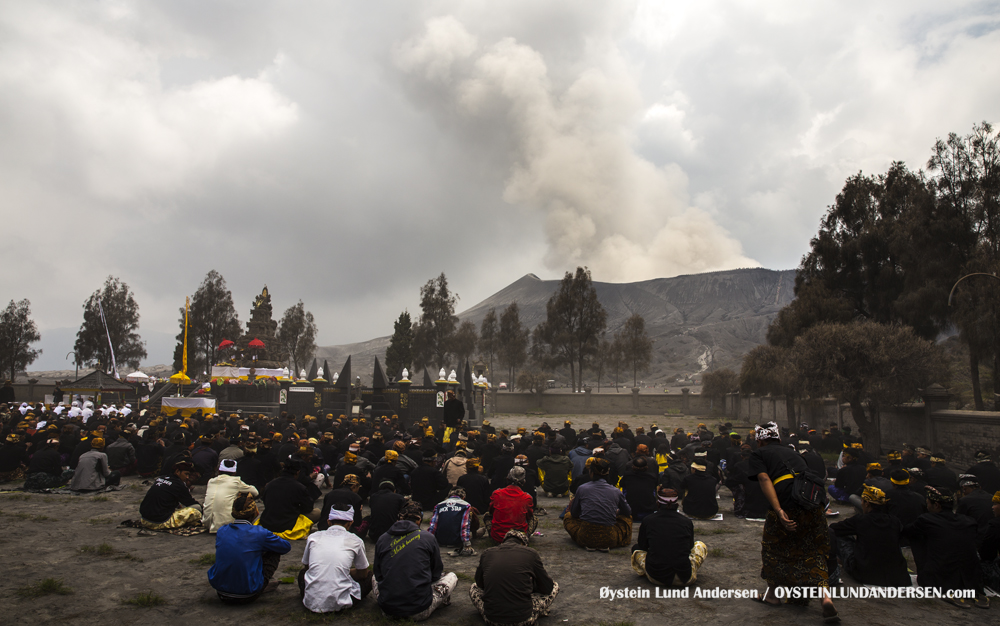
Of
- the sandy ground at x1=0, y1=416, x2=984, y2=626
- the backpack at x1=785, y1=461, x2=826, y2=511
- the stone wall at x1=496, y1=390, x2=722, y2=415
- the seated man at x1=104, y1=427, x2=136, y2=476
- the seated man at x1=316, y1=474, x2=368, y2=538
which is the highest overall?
the backpack at x1=785, y1=461, x2=826, y2=511

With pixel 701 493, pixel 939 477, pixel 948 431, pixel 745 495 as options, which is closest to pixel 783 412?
pixel 948 431

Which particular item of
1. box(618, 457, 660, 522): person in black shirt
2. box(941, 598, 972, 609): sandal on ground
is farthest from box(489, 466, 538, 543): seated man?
box(941, 598, 972, 609): sandal on ground

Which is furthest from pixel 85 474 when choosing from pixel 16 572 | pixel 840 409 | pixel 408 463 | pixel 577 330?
pixel 577 330

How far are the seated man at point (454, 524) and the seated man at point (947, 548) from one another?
206 inches

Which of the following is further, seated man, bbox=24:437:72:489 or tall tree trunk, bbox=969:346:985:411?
tall tree trunk, bbox=969:346:985:411

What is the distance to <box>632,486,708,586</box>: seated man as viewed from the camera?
238 inches

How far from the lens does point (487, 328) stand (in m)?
77.5

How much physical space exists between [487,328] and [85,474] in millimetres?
66356

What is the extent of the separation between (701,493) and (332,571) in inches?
275

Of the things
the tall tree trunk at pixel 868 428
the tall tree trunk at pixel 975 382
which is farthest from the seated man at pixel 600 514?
the tall tree trunk at pixel 975 382

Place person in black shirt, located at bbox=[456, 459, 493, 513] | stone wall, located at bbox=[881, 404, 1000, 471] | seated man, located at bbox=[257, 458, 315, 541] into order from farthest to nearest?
1. stone wall, located at bbox=[881, 404, 1000, 471]
2. person in black shirt, located at bbox=[456, 459, 493, 513]
3. seated man, located at bbox=[257, 458, 315, 541]

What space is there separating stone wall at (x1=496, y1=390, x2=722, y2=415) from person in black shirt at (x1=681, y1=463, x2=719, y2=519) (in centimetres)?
3923

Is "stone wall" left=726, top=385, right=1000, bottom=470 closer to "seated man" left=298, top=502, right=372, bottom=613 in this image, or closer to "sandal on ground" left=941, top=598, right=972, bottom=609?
"sandal on ground" left=941, top=598, right=972, bottom=609

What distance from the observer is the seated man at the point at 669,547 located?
604 cm
